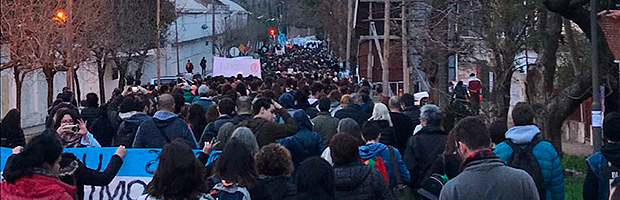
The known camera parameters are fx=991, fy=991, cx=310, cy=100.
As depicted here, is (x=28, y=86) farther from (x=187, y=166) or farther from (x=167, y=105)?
(x=187, y=166)

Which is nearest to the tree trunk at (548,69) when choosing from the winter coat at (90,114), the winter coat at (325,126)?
the winter coat at (325,126)

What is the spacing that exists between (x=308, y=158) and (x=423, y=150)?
3.08m

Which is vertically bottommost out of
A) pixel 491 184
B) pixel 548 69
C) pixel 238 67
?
pixel 491 184

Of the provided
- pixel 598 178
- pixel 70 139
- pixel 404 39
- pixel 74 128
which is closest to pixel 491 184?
pixel 598 178

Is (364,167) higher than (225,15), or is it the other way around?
(225,15)

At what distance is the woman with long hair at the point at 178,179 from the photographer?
18.6 feet

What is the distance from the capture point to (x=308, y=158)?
6.98 m

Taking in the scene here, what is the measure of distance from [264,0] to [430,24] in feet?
416

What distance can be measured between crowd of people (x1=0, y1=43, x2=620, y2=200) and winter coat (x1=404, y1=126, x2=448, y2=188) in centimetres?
1

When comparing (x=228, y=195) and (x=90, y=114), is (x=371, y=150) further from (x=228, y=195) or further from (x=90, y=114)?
(x=90, y=114)

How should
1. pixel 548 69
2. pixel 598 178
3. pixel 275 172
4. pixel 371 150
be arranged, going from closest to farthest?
pixel 275 172 < pixel 598 178 < pixel 371 150 < pixel 548 69

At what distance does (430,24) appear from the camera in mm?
23547

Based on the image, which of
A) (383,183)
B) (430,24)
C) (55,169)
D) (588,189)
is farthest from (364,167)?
(430,24)

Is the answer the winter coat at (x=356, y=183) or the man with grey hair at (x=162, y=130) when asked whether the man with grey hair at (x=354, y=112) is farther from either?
the winter coat at (x=356, y=183)
